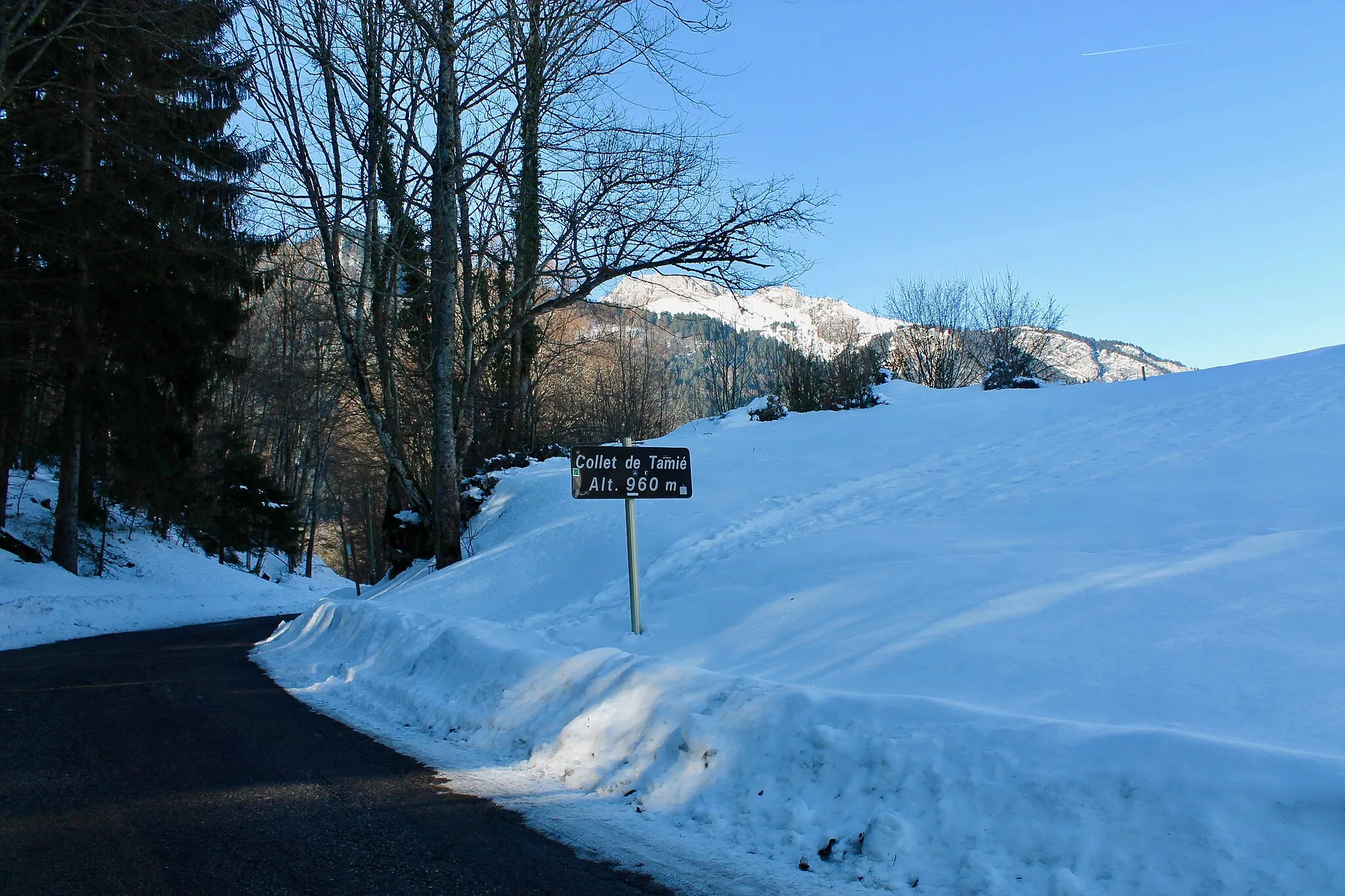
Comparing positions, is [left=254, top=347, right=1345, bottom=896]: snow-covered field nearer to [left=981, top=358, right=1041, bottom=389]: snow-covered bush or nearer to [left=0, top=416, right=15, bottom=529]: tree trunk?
[left=981, top=358, right=1041, bottom=389]: snow-covered bush

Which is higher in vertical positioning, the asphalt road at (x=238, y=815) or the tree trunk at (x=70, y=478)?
the tree trunk at (x=70, y=478)

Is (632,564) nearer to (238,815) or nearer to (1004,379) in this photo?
(238,815)

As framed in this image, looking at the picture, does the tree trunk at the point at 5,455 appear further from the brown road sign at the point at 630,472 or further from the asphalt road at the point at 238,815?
the brown road sign at the point at 630,472

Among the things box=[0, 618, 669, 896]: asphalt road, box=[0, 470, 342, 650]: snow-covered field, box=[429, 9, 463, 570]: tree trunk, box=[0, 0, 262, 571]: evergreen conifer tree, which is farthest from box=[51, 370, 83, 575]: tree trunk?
box=[0, 618, 669, 896]: asphalt road

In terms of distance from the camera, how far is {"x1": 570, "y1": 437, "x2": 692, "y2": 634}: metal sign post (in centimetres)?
762

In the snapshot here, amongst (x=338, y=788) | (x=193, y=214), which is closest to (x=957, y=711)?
(x=338, y=788)

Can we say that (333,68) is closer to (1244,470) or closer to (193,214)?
(193,214)

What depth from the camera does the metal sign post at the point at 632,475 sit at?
7621 mm

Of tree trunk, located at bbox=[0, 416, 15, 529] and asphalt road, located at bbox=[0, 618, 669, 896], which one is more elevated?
tree trunk, located at bbox=[0, 416, 15, 529]

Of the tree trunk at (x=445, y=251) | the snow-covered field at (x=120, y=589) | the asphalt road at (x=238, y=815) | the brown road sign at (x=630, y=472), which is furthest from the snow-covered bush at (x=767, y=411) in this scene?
the asphalt road at (x=238, y=815)

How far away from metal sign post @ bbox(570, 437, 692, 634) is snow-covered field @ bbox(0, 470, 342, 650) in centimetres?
1211

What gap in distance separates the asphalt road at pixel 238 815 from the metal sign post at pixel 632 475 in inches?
105

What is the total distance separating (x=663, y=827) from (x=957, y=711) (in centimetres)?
162

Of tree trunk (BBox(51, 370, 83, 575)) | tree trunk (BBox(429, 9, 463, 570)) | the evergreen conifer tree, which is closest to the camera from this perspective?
tree trunk (BBox(429, 9, 463, 570))
